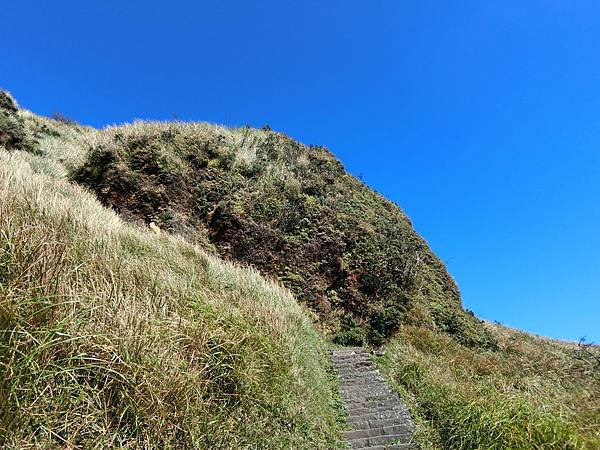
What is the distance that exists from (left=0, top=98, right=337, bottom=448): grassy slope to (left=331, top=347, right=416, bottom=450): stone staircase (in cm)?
51

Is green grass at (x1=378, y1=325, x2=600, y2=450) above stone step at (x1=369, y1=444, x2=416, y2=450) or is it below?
above

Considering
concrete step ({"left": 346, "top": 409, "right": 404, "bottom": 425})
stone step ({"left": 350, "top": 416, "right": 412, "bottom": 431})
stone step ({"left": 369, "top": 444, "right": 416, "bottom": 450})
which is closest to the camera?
stone step ({"left": 369, "top": 444, "right": 416, "bottom": 450})

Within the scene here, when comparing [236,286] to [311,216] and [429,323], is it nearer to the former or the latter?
[311,216]

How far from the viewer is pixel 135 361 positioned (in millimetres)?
5012

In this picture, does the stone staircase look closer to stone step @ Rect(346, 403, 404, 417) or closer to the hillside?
stone step @ Rect(346, 403, 404, 417)

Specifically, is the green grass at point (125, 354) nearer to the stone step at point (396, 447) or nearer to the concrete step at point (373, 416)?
the concrete step at point (373, 416)

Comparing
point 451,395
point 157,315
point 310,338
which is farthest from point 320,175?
point 157,315

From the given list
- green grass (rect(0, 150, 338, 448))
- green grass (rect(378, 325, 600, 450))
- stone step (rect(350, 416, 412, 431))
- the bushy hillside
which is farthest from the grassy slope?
the bushy hillside

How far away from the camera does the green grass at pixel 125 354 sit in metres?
4.21

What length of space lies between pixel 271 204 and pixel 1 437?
13.0 m

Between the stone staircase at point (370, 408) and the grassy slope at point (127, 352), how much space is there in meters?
0.51

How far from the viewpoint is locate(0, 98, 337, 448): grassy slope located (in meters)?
4.22

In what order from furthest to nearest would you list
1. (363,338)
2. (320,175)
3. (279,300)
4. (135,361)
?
(320,175), (363,338), (279,300), (135,361)

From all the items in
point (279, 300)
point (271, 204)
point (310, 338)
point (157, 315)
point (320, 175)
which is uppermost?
point (320, 175)
